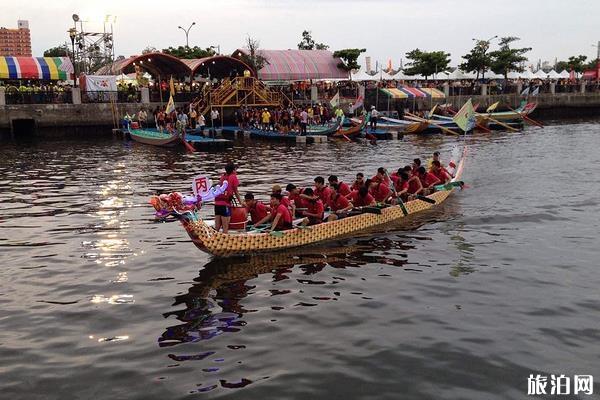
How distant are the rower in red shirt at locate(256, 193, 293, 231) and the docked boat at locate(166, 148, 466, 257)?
0.69ft

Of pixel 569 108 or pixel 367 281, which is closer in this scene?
pixel 367 281

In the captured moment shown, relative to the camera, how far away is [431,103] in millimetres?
A: 59031

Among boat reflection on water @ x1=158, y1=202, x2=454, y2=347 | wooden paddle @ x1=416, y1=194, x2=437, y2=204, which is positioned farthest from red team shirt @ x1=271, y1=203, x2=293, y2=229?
wooden paddle @ x1=416, y1=194, x2=437, y2=204

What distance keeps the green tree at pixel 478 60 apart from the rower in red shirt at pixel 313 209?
57.0 meters

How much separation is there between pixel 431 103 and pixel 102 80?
3235cm

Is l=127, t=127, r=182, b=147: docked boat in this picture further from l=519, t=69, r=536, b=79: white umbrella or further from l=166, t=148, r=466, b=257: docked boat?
l=519, t=69, r=536, b=79: white umbrella

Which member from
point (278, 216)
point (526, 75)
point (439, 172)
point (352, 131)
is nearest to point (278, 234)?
point (278, 216)

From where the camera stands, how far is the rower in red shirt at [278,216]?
13844mm

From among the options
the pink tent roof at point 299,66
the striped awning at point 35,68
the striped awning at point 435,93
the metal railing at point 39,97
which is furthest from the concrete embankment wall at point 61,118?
the striped awning at point 435,93

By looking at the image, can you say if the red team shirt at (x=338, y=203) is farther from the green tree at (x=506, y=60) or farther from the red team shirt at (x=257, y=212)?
the green tree at (x=506, y=60)

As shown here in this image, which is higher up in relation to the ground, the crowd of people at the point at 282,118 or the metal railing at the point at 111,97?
the metal railing at the point at 111,97

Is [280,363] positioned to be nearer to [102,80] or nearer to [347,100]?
[102,80]

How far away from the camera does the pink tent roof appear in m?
62.0

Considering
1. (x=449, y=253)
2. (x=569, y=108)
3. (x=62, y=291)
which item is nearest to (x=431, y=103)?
(x=569, y=108)
